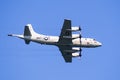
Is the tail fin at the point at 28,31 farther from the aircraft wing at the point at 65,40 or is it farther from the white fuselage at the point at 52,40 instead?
the aircraft wing at the point at 65,40

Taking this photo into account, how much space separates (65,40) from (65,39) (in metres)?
0.38

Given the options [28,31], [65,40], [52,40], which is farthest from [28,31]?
[65,40]

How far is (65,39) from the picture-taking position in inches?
3684

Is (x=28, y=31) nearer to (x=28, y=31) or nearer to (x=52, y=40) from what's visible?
(x=28, y=31)

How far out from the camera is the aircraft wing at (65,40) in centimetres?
9066

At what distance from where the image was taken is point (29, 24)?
98.1 metres

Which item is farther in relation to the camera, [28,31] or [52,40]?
[52,40]

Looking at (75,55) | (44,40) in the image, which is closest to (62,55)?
(75,55)

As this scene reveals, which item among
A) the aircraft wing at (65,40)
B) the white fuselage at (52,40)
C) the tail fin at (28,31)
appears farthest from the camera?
the white fuselage at (52,40)

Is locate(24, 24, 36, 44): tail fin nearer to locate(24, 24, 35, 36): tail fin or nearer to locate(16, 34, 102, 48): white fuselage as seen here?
locate(24, 24, 35, 36): tail fin

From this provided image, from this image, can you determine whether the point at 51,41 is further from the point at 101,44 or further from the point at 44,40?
the point at 101,44

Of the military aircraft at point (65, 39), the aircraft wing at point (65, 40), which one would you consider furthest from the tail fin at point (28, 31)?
the aircraft wing at point (65, 40)

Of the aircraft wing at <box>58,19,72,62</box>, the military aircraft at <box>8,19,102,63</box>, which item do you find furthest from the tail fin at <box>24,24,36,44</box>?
the aircraft wing at <box>58,19,72,62</box>

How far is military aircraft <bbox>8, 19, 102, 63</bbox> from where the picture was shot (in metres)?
92.1
